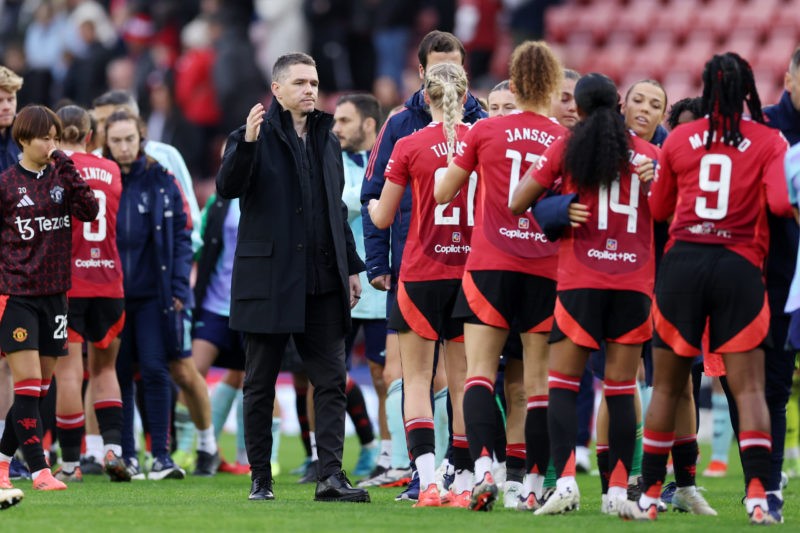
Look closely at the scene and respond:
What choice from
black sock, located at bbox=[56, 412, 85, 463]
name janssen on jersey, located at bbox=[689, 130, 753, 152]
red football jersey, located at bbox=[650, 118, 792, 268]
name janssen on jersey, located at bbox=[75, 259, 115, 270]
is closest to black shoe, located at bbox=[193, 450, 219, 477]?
black sock, located at bbox=[56, 412, 85, 463]

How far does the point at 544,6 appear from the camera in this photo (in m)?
20.6

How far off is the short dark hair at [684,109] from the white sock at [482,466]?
7.16ft

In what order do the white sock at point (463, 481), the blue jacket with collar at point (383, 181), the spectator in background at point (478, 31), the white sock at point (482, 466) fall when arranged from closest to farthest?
the white sock at point (482, 466) → the white sock at point (463, 481) → the blue jacket with collar at point (383, 181) → the spectator in background at point (478, 31)

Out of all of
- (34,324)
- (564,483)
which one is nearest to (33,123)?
(34,324)

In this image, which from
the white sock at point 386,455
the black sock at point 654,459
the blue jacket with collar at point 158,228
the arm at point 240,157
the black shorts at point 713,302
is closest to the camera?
the black shorts at point 713,302

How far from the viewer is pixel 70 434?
9.89 meters

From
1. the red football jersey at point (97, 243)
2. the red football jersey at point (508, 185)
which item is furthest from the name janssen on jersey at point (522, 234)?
the red football jersey at point (97, 243)

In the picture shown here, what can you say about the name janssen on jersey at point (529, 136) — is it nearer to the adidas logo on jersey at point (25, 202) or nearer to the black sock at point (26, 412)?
the adidas logo on jersey at point (25, 202)

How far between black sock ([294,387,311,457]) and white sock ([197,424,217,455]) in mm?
660

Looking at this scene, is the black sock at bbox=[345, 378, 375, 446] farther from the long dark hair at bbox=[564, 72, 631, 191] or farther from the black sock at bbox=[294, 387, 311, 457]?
the long dark hair at bbox=[564, 72, 631, 191]

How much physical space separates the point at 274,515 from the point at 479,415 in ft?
3.57

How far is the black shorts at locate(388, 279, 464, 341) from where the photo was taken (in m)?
8.01

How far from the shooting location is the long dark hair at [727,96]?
7020mm

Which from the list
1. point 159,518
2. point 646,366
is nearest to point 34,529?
point 159,518
